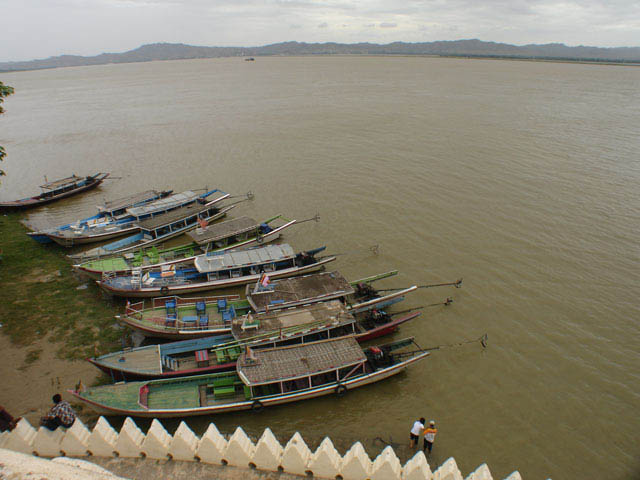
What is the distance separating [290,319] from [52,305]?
14232mm

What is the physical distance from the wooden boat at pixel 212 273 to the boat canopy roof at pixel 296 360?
25.0 ft

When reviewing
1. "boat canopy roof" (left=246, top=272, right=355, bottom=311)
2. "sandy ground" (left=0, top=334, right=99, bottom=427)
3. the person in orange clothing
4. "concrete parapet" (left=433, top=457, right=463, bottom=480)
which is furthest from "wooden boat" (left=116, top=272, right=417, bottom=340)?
"concrete parapet" (left=433, top=457, right=463, bottom=480)

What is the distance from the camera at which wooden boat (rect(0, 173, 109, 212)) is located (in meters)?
33.7

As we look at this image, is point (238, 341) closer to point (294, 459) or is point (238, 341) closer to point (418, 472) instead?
point (294, 459)

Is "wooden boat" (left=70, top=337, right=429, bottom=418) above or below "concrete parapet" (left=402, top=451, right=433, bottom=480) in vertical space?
below

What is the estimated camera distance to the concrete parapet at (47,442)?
10.4 metres

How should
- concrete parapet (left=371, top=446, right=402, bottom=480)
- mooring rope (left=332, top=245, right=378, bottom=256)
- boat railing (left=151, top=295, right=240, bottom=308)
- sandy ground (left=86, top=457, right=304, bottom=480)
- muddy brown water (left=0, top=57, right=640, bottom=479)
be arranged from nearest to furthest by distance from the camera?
sandy ground (left=86, top=457, right=304, bottom=480) < concrete parapet (left=371, top=446, right=402, bottom=480) < muddy brown water (left=0, top=57, right=640, bottom=479) < boat railing (left=151, top=295, right=240, bottom=308) < mooring rope (left=332, top=245, right=378, bottom=256)

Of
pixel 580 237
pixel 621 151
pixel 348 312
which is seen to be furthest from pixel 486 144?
pixel 348 312

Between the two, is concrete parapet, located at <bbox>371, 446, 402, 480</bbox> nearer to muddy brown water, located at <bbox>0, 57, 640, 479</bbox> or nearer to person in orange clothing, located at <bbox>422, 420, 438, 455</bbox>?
person in orange clothing, located at <bbox>422, 420, 438, 455</bbox>

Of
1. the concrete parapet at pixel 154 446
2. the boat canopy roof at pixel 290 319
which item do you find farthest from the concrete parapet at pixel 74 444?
the boat canopy roof at pixel 290 319

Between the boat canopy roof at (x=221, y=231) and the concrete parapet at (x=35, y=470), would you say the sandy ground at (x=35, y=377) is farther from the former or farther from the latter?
the concrete parapet at (x=35, y=470)

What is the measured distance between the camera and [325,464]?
31.6 ft

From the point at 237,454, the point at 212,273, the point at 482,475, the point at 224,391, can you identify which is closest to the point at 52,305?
the point at 212,273

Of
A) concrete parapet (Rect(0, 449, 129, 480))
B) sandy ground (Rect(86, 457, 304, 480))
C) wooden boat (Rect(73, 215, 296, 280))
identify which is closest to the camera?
concrete parapet (Rect(0, 449, 129, 480))
